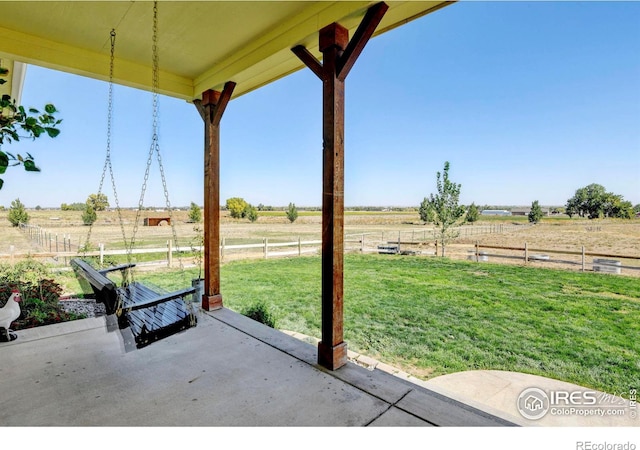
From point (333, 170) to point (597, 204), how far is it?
8330 mm

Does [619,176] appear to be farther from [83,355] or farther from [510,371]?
[83,355]

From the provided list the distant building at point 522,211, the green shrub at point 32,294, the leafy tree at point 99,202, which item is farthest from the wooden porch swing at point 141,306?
the distant building at point 522,211

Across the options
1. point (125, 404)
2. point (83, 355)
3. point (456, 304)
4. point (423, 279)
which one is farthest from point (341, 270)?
point (423, 279)

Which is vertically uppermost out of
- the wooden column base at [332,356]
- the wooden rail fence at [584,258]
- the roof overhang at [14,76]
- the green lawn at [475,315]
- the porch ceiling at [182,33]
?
the roof overhang at [14,76]

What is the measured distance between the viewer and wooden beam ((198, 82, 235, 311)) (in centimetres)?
314

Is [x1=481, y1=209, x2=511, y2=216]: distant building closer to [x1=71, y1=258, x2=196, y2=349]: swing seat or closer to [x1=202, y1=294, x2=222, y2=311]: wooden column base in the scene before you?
[x1=202, y1=294, x2=222, y2=311]: wooden column base

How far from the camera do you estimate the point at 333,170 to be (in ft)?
6.39

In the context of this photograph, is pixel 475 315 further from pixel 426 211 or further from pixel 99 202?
pixel 426 211

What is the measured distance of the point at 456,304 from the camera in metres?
5.45

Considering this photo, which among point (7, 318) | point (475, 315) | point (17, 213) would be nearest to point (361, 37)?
point (7, 318)

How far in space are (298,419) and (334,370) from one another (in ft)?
1.70

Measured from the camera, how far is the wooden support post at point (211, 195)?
3137 millimetres

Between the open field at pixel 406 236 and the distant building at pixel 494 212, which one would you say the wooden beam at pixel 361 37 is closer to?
the open field at pixel 406 236

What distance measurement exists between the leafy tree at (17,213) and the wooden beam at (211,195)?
209 inches
